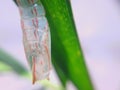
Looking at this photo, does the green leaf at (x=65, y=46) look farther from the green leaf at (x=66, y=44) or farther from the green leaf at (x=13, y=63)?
the green leaf at (x=13, y=63)

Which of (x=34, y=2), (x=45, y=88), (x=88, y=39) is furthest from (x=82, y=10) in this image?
(x=45, y=88)

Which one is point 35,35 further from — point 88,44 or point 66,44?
point 88,44

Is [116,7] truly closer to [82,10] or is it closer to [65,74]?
[82,10]

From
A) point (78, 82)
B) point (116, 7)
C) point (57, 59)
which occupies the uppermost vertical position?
point (116, 7)

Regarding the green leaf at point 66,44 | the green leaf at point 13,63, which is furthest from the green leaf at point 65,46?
the green leaf at point 13,63

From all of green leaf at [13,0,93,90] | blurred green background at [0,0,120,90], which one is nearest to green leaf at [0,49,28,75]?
blurred green background at [0,0,120,90]

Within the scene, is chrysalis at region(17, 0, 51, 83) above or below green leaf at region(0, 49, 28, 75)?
above

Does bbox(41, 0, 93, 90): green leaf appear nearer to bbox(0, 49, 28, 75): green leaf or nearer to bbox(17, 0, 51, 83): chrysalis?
bbox(17, 0, 51, 83): chrysalis
